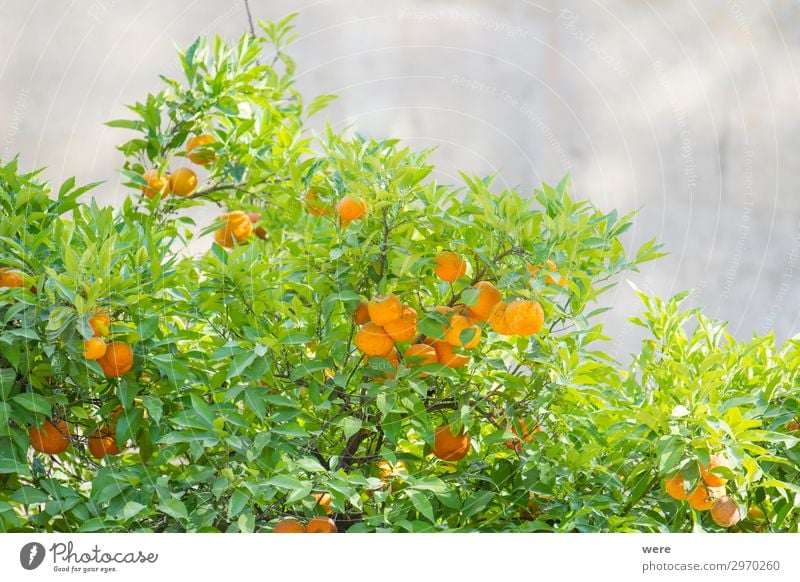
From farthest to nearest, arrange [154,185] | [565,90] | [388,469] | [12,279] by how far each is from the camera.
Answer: [565,90]
[154,185]
[388,469]
[12,279]

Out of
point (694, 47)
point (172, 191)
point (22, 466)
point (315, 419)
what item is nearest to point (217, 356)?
point (315, 419)

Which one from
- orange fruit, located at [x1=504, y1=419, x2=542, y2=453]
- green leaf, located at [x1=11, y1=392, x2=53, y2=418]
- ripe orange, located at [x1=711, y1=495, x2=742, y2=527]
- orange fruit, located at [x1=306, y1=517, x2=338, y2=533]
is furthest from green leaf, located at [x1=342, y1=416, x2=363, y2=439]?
ripe orange, located at [x1=711, y1=495, x2=742, y2=527]

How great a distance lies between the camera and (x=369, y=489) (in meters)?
1.06

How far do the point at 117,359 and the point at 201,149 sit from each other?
0.60 metres

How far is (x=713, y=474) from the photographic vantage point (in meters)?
0.97

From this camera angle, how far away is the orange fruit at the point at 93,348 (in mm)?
923

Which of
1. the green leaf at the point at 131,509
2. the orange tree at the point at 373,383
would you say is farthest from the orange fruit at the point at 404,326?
the green leaf at the point at 131,509

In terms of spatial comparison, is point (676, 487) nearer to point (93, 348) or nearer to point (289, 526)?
point (289, 526)

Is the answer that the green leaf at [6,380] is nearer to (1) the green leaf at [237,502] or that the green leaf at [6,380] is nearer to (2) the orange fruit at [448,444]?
(1) the green leaf at [237,502]

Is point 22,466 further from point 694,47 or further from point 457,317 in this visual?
point 694,47

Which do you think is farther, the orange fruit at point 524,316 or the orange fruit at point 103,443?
the orange fruit at point 103,443
